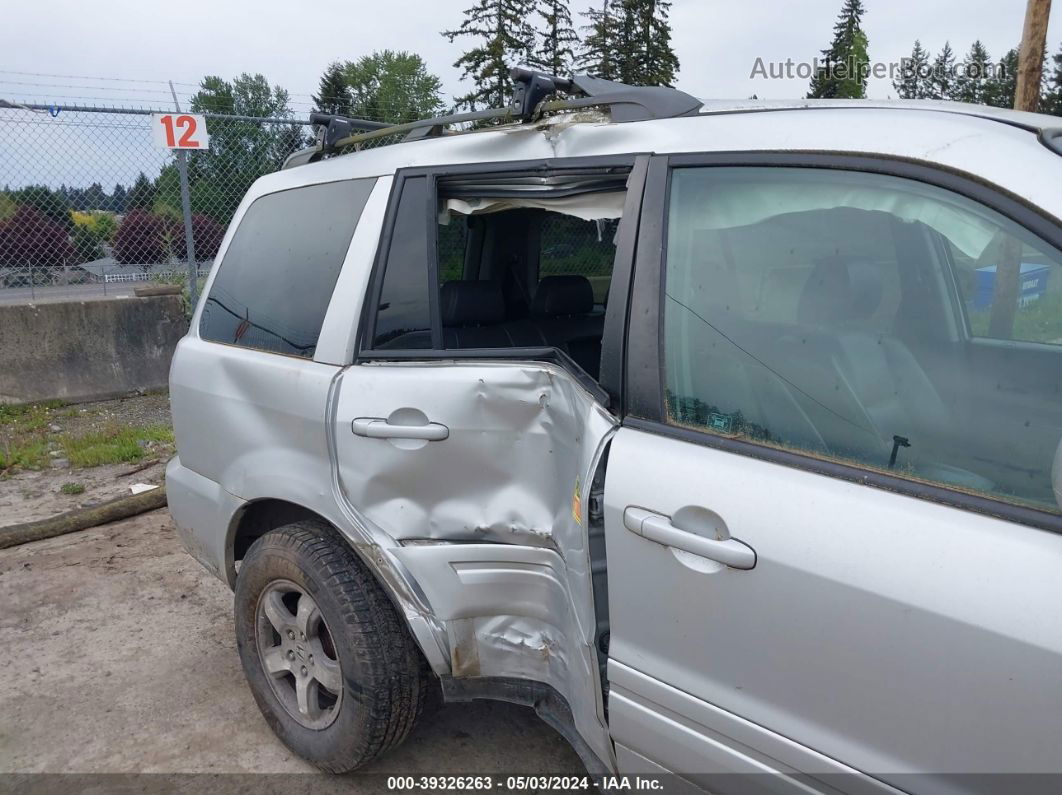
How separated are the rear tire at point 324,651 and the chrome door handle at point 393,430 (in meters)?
0.42

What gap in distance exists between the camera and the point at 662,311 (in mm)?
1824

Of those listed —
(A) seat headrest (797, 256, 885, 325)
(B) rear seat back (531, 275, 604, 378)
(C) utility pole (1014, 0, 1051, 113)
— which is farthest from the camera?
(C) utility pole (1014, 0, 1051, 113)

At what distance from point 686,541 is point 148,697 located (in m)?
2.39

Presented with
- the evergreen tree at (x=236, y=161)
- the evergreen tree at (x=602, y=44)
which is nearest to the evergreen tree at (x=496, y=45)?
the evergreen tree at (x=602, y=44)

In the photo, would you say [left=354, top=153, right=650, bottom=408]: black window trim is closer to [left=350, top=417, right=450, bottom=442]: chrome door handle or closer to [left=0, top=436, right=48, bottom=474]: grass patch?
[left=350, top=417, right=450, bottom=442]: chrome door handle

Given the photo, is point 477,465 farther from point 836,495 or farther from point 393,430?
point 836,495

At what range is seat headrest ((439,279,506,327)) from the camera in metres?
2.70

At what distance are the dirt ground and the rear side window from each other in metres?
1.32

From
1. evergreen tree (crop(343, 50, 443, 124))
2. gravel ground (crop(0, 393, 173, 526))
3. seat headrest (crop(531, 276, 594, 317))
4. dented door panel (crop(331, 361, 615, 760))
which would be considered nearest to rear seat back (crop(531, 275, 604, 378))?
seat headrest (crop(531, 276, 594, 317))

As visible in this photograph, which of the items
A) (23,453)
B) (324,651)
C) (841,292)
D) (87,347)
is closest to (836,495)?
(841,292)

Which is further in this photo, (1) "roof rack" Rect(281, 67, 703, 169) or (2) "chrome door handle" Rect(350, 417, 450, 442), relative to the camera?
(2) "chrome door handle" Rect(350, 417, 450, 442)

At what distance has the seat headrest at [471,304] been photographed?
2.70 metres

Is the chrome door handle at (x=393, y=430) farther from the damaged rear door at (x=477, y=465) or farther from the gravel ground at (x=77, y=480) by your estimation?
the gravel ground at (x=77, y=480)

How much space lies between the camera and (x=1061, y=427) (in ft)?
4.53
